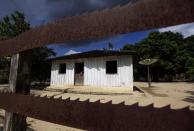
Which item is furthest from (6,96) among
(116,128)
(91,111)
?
(116,128)

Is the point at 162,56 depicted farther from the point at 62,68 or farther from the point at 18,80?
the point at 18,80

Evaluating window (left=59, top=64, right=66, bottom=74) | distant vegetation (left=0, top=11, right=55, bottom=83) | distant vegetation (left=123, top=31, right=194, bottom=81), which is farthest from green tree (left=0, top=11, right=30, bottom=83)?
distant vegetation (left=123, top=31, right=194, bottom=81)

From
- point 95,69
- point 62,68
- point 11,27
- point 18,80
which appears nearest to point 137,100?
point 95,69

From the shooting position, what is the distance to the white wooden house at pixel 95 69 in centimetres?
1833

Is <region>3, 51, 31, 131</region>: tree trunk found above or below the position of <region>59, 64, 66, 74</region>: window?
below

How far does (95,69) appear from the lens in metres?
19.6

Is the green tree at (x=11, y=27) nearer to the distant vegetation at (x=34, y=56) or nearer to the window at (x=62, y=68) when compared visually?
the distant vegetation at (x=34, y=56)

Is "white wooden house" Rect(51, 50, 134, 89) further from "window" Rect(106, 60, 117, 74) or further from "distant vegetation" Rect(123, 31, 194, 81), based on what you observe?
"distant vegetation" Rect(123, 31, 194, 81)

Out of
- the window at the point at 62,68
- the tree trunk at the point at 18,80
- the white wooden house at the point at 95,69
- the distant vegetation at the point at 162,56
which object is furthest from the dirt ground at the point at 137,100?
the distant vegetation at the point at 162,56

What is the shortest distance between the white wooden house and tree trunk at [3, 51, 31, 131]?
16.5 metres

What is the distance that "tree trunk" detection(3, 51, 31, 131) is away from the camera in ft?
5.31

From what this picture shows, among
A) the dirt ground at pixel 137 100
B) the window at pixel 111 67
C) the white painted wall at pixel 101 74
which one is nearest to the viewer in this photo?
the dirt ground at pixel 137 100

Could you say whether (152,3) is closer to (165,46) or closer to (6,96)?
(6,96)

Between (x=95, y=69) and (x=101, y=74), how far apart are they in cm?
79
